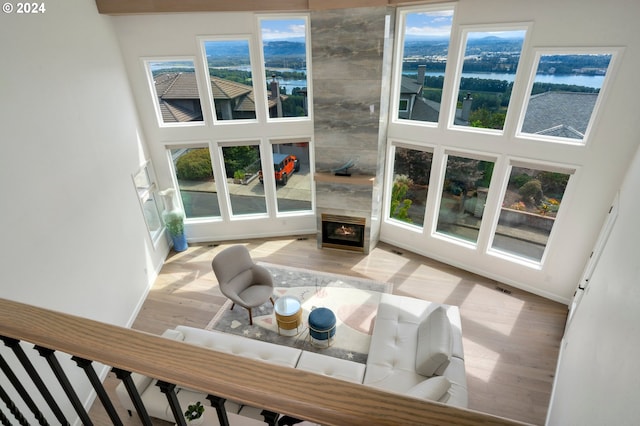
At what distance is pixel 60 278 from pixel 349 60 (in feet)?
16.8

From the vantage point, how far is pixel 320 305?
18.5 feet

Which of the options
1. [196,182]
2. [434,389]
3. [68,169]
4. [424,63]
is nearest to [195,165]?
[196,182]

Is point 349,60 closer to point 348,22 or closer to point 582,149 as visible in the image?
point 348,22

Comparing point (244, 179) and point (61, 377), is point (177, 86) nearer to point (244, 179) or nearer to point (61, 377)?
point (244, 179)

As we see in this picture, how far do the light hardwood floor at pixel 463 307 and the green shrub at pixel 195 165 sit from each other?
1524 mm

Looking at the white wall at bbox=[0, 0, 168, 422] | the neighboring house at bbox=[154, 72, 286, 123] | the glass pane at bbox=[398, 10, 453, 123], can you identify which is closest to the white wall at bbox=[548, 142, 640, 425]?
the glass pane at bbox=[398, 10, 453, 123]

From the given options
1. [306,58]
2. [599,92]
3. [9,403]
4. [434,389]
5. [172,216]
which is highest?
[306,58]

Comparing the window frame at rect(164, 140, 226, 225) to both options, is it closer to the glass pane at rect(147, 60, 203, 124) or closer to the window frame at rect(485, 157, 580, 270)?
the glass pane at rect(147, 60, 203, 124)

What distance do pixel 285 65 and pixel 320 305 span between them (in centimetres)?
433

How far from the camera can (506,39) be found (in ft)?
16.2

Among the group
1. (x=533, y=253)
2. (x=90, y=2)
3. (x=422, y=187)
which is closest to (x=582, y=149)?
(x=533, y=253)

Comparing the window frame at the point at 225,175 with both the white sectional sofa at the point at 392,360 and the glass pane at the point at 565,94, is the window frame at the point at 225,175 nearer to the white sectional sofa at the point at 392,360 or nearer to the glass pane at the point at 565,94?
the white sectional sofa at the point at 392,360

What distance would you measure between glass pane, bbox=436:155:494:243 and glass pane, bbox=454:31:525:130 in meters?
0.69

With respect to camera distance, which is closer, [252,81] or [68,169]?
[68,169]
